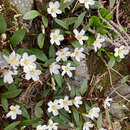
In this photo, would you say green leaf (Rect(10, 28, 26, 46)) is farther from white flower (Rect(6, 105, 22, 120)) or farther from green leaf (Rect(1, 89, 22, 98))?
white flower (Rect(6, 105, 22, 120))

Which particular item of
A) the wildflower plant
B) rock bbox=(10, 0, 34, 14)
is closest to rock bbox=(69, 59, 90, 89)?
the wildflower plant

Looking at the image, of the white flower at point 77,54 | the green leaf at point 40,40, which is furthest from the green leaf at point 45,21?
the white flower at point 77,54

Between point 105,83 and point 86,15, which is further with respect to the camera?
point 105,83

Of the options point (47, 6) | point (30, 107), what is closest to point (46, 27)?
point (47, 6)

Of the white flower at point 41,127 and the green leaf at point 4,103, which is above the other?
the green leaf at point 4,103

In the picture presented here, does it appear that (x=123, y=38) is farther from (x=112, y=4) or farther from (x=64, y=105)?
(x=64, y=105)

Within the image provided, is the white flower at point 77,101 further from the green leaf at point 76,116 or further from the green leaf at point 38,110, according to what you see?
the green leaf at point 38,110
